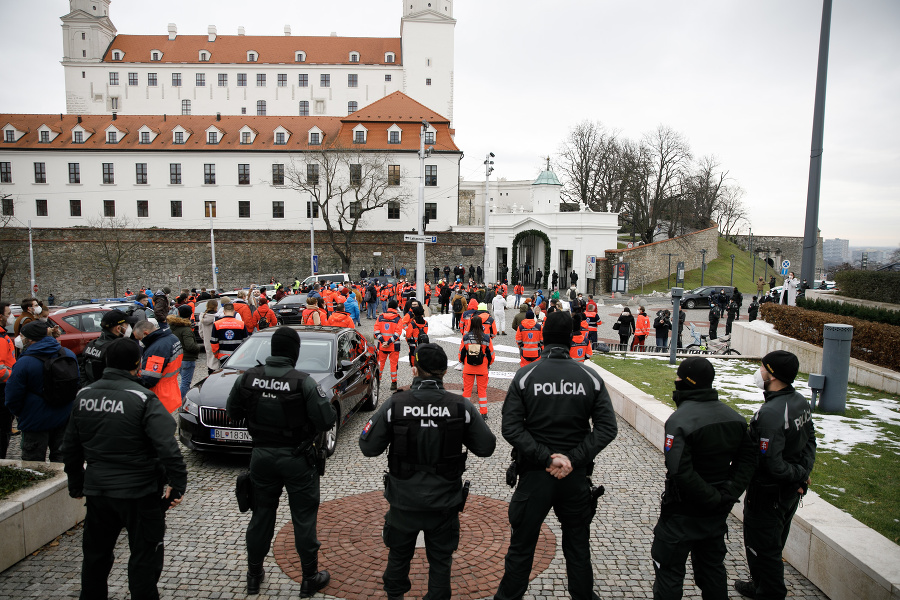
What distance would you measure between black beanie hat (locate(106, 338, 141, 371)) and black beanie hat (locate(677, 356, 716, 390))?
399 centimetres

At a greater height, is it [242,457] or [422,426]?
[422,426]

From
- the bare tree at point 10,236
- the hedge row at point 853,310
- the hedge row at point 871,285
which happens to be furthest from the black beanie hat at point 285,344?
the bare tree at point 10,236

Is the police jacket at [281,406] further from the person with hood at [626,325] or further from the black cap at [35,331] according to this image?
the person with hood at [626,325]

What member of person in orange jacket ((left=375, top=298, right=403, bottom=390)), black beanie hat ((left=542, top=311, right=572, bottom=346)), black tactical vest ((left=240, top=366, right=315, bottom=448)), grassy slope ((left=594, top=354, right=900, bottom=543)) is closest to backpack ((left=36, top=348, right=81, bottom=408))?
black tactical vest ((left=240, top=366, right=315, bottom=448))

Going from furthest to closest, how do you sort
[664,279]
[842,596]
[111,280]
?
[111,280] → [664,279] → [842,596]

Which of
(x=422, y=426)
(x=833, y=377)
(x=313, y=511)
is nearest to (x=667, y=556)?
(x=422, y=426)

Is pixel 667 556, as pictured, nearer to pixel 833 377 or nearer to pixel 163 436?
pixel 163 436

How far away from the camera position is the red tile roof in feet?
227

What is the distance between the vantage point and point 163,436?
3820mm

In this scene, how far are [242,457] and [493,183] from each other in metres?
69.8

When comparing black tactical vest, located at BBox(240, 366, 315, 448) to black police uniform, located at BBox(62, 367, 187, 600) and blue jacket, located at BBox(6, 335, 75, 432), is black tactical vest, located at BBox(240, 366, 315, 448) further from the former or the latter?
blue jacket, located at BBox(6, 335, 75, 432)

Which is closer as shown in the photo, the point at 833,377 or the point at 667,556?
the point at 667,556

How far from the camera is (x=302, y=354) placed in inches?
322

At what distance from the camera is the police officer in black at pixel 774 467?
3.94 m
